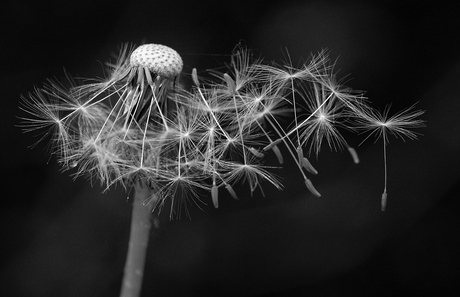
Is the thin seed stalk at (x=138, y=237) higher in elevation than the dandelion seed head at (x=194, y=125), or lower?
lower

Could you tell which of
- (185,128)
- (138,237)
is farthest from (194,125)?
(138,237)

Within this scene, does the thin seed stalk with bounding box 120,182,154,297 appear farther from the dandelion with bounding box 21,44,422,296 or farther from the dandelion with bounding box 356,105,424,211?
the dandelion with bounding box 356,105,424,211

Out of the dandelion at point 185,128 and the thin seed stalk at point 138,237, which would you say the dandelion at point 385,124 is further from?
the thin seed stalk at point 138,237

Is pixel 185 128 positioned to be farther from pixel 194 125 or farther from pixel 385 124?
pixel 385 124

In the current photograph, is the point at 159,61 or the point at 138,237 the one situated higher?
the point at 159,61

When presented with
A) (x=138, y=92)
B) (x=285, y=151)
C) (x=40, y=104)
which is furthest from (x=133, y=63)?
(x=285, y=151)

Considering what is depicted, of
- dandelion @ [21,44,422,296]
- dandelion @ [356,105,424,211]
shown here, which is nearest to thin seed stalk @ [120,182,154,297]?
dandelion @ [21,44,422,296]

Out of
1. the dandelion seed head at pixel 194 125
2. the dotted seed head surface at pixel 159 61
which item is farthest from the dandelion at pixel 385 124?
the dotted seed head surface at pixel 159 61

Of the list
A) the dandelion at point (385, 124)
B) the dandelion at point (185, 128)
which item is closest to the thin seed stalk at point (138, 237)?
the dandelion at point (185, 128)

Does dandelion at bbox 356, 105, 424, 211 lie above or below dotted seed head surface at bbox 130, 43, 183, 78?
below
